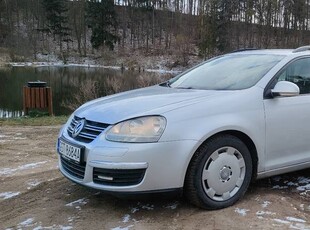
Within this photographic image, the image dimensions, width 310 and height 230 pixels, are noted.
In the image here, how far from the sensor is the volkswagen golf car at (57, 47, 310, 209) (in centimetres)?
341

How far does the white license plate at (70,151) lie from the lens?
11.8 ft

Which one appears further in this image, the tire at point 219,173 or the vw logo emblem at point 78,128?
the vw logo emblem at point 78,128

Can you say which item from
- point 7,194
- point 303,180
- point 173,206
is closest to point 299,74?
point 303,180

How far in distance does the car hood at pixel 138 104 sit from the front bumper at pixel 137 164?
0.88 ft

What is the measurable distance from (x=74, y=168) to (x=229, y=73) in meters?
1.86

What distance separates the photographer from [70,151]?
12.3 feet

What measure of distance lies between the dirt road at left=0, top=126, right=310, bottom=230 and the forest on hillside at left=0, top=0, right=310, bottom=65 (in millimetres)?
44491

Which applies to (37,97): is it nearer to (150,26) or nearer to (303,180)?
(303,180)

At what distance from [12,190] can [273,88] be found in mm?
2912

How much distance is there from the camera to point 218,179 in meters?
3.66

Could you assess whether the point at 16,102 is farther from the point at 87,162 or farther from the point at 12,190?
the point at 87,162

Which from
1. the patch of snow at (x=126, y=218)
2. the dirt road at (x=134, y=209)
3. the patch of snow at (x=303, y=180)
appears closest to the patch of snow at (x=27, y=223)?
the dirt road at (x=134, y=209)

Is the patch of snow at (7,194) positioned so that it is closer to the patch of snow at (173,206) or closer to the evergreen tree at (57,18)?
the patch of snow at (173,206)

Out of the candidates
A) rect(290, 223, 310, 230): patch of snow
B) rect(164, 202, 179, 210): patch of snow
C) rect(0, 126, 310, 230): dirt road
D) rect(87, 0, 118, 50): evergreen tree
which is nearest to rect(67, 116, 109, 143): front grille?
rect(0, 126, 310, 230): dirt road
